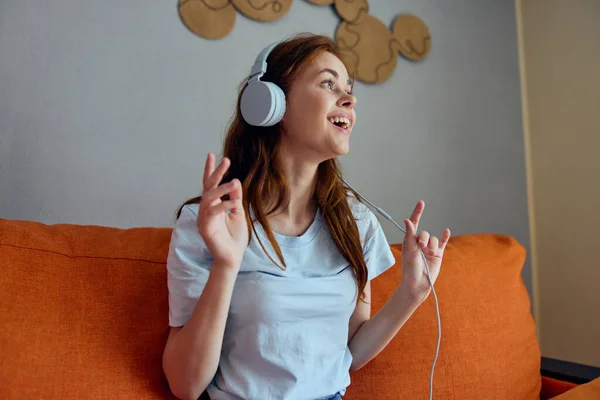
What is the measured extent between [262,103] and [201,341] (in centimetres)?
44

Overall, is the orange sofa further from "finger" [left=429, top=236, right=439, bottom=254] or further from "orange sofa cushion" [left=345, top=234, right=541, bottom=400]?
"finger" [left=429, top=236, right=439, bottom=254]

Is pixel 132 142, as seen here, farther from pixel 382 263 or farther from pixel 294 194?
pixel 382 263

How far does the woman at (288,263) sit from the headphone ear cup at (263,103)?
0.06m

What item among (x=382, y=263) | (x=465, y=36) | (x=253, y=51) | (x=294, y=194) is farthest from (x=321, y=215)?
(x=465, y=36)

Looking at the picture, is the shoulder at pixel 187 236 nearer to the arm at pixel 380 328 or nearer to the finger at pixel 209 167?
the finger at pixel 209 167

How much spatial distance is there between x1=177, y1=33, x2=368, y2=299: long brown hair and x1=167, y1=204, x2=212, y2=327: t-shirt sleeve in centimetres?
10

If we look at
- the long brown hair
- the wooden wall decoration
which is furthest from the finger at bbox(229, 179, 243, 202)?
the wooden wall decoration

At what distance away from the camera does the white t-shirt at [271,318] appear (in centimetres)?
96

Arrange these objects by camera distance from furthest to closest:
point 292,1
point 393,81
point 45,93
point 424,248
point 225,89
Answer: point 393,81
point 292,1
point 225,89
point 45,93
point 424,248

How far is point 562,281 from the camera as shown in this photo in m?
2.13

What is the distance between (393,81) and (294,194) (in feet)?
3.18

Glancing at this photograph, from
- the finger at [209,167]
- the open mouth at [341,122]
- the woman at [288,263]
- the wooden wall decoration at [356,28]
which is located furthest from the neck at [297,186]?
the wooden wall decoration at [356,28]

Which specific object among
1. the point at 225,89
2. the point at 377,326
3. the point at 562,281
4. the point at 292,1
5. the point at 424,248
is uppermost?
the point at 292,1

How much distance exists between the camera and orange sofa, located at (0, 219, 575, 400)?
35.2 inches
